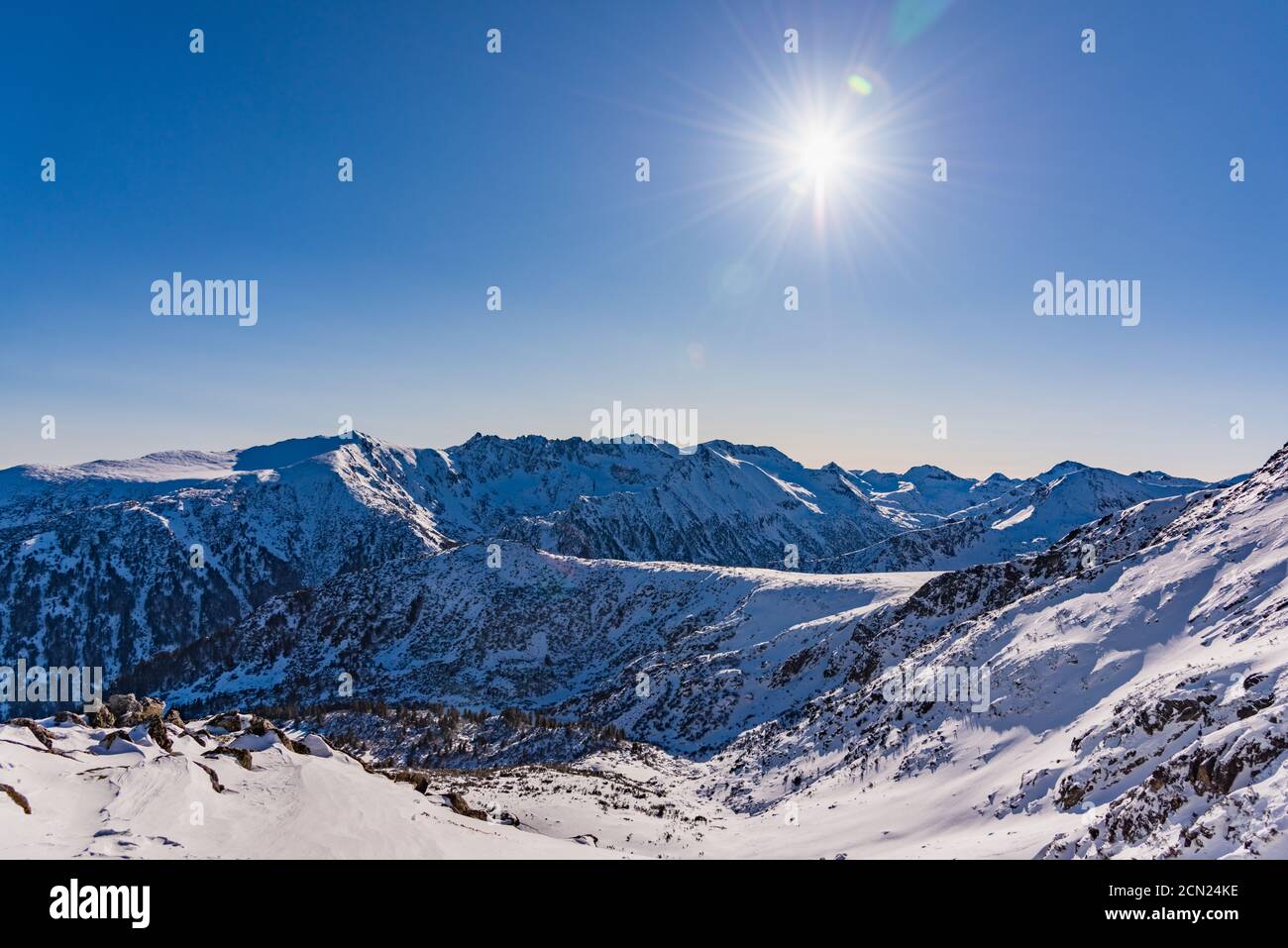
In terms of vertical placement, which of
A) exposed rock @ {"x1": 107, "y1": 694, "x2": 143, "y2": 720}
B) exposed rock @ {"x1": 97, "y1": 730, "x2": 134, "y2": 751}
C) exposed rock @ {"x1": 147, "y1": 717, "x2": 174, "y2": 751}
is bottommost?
exposed rock @ {"x1": 107, "y1": 694, "x2": 143, "y2": 720}

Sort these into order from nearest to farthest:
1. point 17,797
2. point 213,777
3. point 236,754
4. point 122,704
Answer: point 17,797 < point 213,777 < point 236,754 < point 122,704

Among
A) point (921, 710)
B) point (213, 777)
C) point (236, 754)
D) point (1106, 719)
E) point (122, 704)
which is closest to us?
point (213, 777)

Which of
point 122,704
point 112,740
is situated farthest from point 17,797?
point 122,704

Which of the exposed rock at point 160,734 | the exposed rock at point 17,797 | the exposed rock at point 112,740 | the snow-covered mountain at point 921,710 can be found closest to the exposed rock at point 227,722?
the snow-covered mountain at point 921,710

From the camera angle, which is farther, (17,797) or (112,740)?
(112,740)

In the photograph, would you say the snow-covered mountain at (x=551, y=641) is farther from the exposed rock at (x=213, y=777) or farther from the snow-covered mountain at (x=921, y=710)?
the exposed rock at (x=213, y=777)

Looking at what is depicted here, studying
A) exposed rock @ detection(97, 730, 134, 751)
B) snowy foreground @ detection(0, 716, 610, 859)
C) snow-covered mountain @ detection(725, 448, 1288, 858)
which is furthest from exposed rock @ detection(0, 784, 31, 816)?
→ snow-covered mountain @ detection(725, 448, 1288, 858)

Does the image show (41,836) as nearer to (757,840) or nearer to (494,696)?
(757,840)

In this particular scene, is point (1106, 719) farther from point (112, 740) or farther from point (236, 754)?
point (112, 740)

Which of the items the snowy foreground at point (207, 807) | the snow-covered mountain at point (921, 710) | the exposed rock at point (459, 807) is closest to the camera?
the snowy foreground at point (207, 807)

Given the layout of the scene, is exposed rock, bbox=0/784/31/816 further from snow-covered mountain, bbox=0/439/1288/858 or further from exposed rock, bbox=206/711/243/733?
exposed rock, bbox=206/711/243/733
